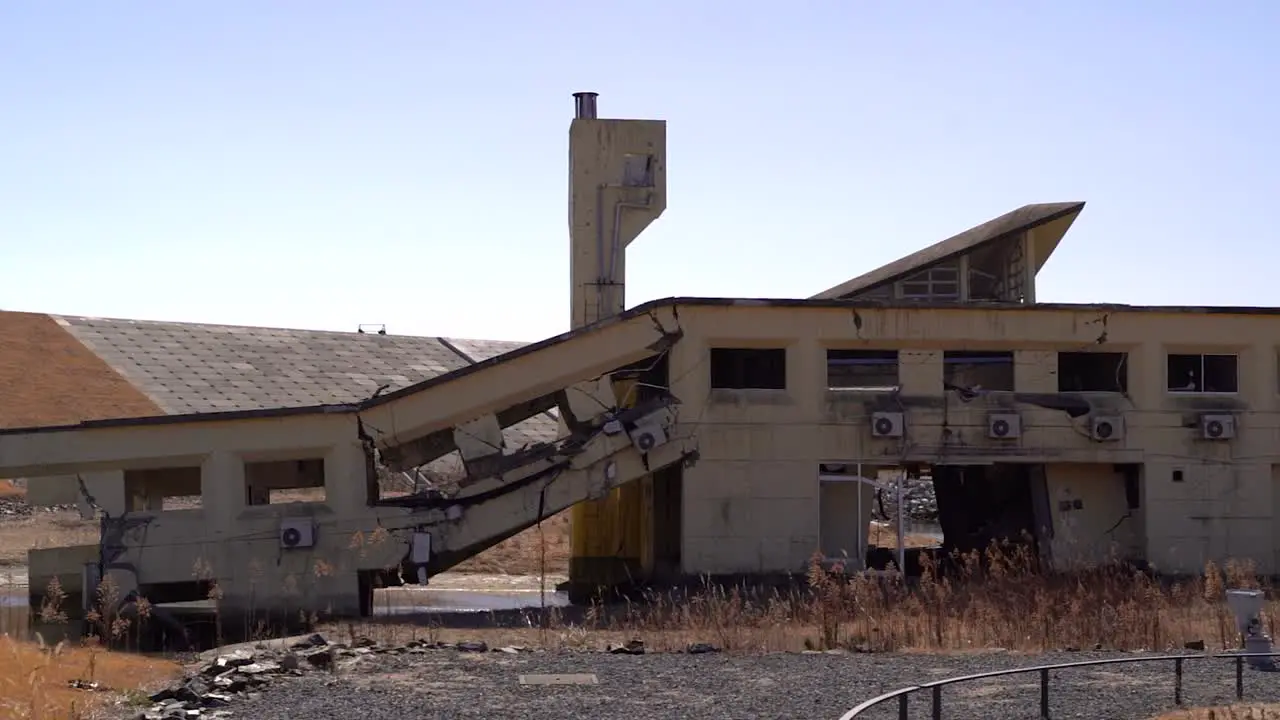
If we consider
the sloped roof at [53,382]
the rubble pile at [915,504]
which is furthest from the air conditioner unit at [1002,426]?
the sloped roof at [53,382]

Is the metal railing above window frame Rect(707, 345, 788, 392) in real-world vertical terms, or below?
below

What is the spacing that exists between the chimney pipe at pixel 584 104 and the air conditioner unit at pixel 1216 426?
12.0 meters

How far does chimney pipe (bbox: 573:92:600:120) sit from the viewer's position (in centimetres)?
2973

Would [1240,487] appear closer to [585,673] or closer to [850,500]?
[850,500]

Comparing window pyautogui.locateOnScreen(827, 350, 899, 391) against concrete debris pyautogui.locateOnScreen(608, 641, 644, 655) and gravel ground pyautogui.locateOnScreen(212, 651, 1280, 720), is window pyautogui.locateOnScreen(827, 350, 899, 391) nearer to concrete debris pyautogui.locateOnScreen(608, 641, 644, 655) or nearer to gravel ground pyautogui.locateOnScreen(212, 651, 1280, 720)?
concrete debris pyautogui.locateOnScreen(608, 641, 644, 655)

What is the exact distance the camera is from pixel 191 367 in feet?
173

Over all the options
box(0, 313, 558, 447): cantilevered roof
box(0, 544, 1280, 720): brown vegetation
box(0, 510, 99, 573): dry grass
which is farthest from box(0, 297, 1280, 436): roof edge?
box(0, 313, 558, 447): cantilevered roof

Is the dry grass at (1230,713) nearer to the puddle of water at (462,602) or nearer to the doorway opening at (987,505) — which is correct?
the puddle of water at (462,602)

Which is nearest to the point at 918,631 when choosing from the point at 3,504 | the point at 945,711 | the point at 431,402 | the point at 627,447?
the point at 945,711

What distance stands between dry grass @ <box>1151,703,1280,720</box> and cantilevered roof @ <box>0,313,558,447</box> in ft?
118

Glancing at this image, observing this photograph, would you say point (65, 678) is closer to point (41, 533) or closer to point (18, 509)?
point (41, 533)

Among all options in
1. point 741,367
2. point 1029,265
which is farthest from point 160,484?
point 1029,265

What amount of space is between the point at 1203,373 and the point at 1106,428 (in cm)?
243

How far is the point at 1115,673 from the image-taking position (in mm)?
15281
